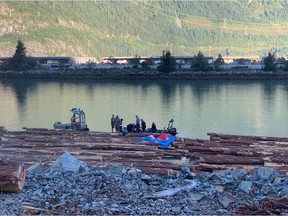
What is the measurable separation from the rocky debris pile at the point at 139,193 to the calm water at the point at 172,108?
1350cm

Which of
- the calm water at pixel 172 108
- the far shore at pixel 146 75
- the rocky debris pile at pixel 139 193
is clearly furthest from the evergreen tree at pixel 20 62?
the rocky debris pile at pixel 139 193

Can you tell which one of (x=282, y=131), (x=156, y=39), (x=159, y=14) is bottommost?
(x=282, y=131)

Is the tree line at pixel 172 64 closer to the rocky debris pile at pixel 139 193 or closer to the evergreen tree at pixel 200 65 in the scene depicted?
the evergreen tree at pixel 200 65

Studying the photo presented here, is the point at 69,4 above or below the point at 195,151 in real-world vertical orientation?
above

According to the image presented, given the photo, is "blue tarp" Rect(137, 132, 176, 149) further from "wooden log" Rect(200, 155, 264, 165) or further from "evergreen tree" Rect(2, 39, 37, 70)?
"evergreen tree" Rect(2, 39, 37, 70)

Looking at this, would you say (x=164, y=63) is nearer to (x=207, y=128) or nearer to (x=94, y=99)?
(x=94, y=99)

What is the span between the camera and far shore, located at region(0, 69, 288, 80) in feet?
199

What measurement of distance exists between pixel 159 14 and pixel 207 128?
500ft

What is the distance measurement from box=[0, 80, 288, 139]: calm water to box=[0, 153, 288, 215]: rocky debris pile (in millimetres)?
13498

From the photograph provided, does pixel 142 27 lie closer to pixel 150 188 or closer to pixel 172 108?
pixel 172 108

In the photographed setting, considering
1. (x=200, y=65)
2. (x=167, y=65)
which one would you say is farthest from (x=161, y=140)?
(x=200, y=65)

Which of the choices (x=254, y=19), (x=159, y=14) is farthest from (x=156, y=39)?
(x=254, y=19)

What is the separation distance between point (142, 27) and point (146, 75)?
9377 centimetres

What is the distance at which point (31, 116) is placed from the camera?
29.3 m
